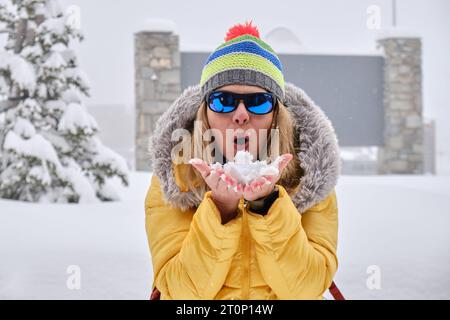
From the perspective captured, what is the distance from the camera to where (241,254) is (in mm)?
1606

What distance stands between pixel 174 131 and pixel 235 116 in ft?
1.00

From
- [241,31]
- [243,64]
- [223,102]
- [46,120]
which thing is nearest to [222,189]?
[223,102]

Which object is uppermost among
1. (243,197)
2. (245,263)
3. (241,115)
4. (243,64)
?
(243,64)

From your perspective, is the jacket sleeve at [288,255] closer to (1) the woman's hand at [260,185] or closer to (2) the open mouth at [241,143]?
(1) the woman's hand at [260,185]

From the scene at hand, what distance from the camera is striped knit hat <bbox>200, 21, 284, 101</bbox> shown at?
166 cm

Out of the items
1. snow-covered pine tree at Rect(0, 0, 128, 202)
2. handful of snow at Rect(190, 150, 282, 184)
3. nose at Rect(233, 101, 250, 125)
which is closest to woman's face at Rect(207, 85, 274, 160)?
nose at Rect(233, 101, 250, 125)

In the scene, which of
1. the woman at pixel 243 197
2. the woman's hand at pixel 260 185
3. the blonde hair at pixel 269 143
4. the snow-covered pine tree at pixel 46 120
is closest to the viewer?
the woman's hand at pixel 260 185

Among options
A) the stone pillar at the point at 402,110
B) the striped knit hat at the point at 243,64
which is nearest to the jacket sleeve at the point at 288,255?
the striped knit hat at the point at 243,64

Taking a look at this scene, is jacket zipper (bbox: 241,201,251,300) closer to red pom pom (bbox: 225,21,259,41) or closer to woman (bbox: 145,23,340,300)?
woman (bbox: 145,23,340,300)

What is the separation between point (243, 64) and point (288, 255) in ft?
2.13

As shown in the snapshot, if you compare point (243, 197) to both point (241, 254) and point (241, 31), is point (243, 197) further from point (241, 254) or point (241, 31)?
point (241, 31)

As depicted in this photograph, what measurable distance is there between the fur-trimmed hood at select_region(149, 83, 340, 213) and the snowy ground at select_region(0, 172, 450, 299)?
189cm

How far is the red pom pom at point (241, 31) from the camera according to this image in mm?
1818
